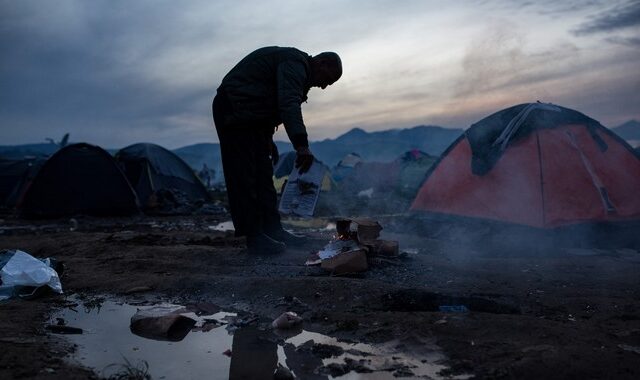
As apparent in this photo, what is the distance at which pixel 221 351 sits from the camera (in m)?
2.71

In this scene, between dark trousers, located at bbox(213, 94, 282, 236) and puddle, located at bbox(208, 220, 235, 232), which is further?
puddle, located at bbox(208, 220, 235, 232)

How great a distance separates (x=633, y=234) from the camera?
5930mm

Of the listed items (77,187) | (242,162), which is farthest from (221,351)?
(77,187)

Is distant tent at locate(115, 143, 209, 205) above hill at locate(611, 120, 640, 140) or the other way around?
the other way around

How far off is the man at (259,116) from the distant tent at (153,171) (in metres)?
8.54

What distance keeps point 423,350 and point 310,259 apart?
6.87 ft

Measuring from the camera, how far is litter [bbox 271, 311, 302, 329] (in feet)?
9.91

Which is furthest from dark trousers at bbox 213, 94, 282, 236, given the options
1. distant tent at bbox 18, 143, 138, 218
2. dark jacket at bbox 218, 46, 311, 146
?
distant tent at bbox 18, 143, 138, 218

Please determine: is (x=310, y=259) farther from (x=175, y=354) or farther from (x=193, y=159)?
(x=193, y=159)

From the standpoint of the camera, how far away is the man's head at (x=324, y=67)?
5.01 metres

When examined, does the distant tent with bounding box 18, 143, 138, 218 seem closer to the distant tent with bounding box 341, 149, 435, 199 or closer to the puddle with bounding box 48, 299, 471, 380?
the distant tent with bounding box 341, 149, 435, 199

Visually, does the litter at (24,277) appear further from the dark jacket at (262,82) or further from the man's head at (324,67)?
the man's head at (324,67)

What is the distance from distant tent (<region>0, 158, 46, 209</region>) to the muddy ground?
11268 millimetres

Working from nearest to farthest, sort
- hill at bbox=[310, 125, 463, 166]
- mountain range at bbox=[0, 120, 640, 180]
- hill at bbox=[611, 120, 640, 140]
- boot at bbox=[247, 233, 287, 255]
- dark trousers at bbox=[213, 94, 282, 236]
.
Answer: dark trousers at bbox=[213, 94, 282, 236], boot at bbox=[247, 233, 287, 255], hill at bbox=[611, 120, 640, 140], mountain range at bbox=[0, 120, 640, 180], hill at bbox=[310, 125, 463, 166]
